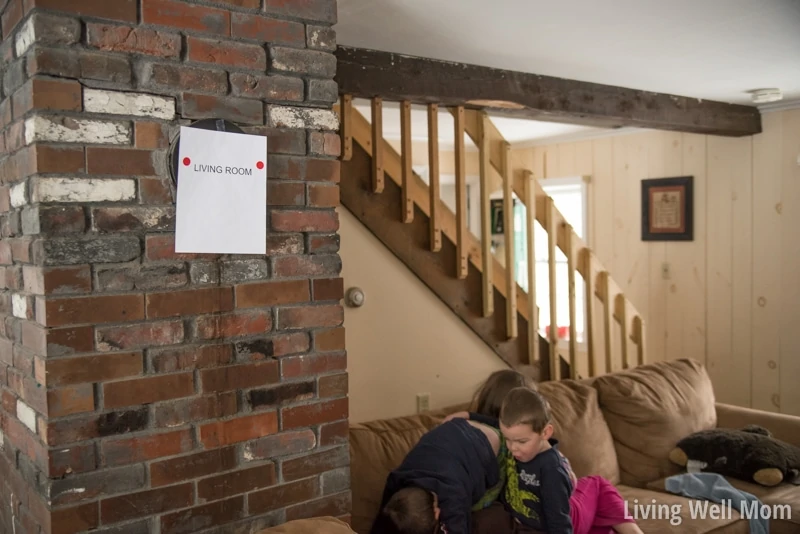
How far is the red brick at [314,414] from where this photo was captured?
1.83 meters

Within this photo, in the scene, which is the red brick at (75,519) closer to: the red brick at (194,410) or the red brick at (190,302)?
the red brick at (194,410)

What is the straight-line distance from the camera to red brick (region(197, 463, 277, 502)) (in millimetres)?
1701

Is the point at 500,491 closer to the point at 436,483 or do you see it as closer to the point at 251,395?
the point at 436,483

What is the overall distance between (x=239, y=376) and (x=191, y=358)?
13 cm

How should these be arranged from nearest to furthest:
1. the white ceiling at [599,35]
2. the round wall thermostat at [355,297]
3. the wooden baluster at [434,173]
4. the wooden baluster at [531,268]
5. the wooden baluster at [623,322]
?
1. the white ceiling at [599,35]
2. the round wall thermostat at [355,297]
3. the wooden baluster at [434,173]
4. the wooden baluster at [531,268]
5. the wooden baluster at [623,322]

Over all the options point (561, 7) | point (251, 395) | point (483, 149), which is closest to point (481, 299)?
point (483, 149)

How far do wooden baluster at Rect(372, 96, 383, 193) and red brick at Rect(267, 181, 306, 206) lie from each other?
49.6 inches

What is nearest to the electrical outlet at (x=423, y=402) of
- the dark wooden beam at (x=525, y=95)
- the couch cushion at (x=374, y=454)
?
the couch cushion at (x=374, y=454)

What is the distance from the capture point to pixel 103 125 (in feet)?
5.06

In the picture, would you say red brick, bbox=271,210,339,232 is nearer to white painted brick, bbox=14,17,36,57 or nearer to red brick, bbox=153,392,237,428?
red brick, bbox=153,392,237,428

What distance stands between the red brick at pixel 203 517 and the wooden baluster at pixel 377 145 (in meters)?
1.69

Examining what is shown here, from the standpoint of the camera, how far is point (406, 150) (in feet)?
10.3

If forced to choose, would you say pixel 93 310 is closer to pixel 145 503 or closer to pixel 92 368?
pixel 92 368

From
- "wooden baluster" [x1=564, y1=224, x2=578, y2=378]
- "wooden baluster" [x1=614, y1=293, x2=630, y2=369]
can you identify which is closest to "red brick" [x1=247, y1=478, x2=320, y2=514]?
"wooden baluster" [x1=564, y1=224, x2=578, y2=378]
